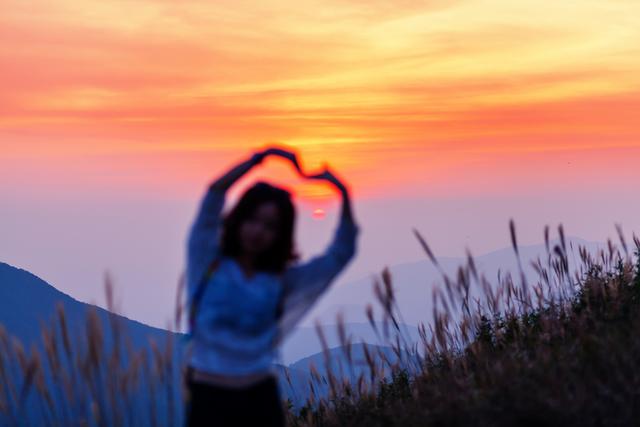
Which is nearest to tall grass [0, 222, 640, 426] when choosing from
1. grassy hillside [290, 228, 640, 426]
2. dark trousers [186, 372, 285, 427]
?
grassy hillside [290, 228, 640, 426]

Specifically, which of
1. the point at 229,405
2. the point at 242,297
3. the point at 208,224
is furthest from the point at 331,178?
the point at 229,405

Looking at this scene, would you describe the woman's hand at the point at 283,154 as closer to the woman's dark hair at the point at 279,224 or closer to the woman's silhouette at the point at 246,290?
the woman's silhouette at the point at 246,290

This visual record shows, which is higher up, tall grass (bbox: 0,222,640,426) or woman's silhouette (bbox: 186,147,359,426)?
woman's silhouette (bbox: 186,147,359,426)

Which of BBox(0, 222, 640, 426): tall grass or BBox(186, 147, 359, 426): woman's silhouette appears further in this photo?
BBox(0, 222, 640, 426): tall grass

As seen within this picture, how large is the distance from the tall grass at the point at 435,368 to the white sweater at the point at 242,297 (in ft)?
2.42

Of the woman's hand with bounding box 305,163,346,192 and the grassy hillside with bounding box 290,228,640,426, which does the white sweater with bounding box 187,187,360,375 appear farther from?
the grassy hillside with bounding box 290,228,640,426

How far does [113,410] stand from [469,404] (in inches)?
74.5

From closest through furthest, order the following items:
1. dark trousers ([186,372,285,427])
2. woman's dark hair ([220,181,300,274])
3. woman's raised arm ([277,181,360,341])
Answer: dark trousers ([186,372,285,427]) < woman's dark hair ([220,181,300,274]) < woman's raised arm ([277,181,360,341])

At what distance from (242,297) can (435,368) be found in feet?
10.2

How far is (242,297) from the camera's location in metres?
3.72

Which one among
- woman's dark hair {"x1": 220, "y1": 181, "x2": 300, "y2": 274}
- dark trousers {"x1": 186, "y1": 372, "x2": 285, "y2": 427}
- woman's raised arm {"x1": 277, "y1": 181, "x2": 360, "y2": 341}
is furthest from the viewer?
woman's raised arm {"x1": 277, "y1": 181, "x2": 360, "y2": 341}

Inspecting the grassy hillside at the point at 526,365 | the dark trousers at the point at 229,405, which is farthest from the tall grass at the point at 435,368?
the dark trousers at the point at 229,405

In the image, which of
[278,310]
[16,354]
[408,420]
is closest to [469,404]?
[408,420]

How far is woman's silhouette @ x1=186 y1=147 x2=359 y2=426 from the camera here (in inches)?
146
